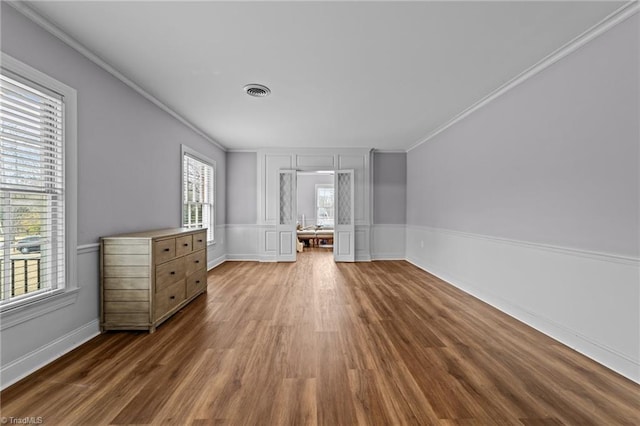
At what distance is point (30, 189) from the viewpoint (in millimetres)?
1872

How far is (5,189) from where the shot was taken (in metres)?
1.73

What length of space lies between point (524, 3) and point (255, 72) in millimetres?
2201

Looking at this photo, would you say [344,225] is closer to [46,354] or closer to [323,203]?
[323,203]

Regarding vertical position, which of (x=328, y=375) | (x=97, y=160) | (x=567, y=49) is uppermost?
(x=567, y=49)

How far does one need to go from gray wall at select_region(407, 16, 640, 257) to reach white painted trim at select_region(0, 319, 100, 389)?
13.7 ft

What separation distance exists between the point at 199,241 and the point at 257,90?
202cm

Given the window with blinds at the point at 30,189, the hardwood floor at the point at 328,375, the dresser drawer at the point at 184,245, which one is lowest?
the hardwood floor at the point at 328,375

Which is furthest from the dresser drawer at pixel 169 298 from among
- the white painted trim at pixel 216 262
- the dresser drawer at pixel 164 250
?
the white painted trim at pixel 216 262

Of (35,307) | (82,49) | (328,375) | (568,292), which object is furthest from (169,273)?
(568,292)

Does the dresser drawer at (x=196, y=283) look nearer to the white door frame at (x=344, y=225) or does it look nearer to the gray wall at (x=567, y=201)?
the white door frame at (x=344, y=225)

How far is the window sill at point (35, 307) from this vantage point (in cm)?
168

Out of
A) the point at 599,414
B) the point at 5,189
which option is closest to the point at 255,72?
the point at 5,189

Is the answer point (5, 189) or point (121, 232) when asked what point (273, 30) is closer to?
point (5, 189)

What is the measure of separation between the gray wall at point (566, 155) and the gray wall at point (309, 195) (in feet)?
22.7
